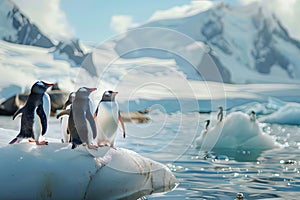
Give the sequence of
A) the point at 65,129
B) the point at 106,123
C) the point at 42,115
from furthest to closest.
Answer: the point at 65,129 → the point at 106,123 → the point at 42,115

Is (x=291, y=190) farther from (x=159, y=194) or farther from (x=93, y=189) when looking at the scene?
(x=93, y=189)

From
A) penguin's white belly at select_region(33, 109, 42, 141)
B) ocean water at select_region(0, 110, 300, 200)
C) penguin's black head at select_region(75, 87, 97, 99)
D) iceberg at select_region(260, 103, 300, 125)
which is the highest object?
iceberg at select_region(260, 103, 300, 125)

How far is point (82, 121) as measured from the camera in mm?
7992

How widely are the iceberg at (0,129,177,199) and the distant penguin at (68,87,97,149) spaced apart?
17 centimetres

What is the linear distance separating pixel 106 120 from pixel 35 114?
1.21m

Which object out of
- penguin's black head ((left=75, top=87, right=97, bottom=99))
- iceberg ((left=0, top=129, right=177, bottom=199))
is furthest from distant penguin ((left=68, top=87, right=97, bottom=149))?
iceberg ((left=0, top=129, right=177, bottom=199))

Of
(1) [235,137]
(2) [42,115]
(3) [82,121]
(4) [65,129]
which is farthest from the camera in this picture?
(1) [235,137]

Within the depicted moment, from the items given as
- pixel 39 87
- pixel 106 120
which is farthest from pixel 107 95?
pixel 39 87

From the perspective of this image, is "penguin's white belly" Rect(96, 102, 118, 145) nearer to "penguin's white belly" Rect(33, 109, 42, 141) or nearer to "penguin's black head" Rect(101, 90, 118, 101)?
"penguin's black head" Rect(101, 90, 118, 101)

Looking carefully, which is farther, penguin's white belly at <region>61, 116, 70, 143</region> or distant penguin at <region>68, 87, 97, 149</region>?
penguin's white belly at <region>61, 116, 70, 143</region>

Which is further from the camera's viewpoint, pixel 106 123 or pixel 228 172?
pixel 228 172

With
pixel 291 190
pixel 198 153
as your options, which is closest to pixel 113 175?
pixel 291 190

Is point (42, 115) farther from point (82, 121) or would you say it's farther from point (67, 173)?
point (67, 173)

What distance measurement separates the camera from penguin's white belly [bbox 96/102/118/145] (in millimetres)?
8719
